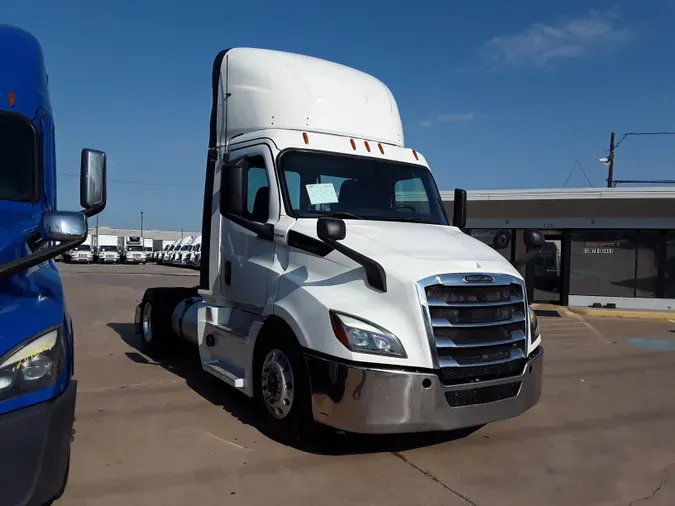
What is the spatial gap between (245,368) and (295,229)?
55.0 inches

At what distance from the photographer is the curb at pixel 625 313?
632 inches

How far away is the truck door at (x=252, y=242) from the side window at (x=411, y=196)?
128 centimetres

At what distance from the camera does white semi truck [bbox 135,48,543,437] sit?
14.2 feet

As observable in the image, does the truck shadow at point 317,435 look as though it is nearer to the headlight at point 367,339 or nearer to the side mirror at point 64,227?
the headlight at point 367,339

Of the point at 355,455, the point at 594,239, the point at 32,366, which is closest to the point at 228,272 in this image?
the point at 355,455

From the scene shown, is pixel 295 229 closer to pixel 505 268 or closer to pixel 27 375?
Answer: pixel 505 268

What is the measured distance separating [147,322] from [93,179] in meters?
4.65

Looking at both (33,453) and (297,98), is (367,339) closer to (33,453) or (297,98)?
(33,453)

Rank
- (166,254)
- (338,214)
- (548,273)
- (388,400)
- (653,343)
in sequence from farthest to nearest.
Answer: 1. (166,254)
2. (548,273)
3. (653,343)
4. (338,214)
5. (388,400)

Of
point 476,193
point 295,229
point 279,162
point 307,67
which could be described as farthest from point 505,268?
point 476,193

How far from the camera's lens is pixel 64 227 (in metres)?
3.24

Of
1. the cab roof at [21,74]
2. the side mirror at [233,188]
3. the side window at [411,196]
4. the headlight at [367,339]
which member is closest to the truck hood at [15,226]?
the cab roof at [21,74]

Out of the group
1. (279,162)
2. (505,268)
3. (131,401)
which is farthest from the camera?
(131,401)

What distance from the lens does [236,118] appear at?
634 centimetres
